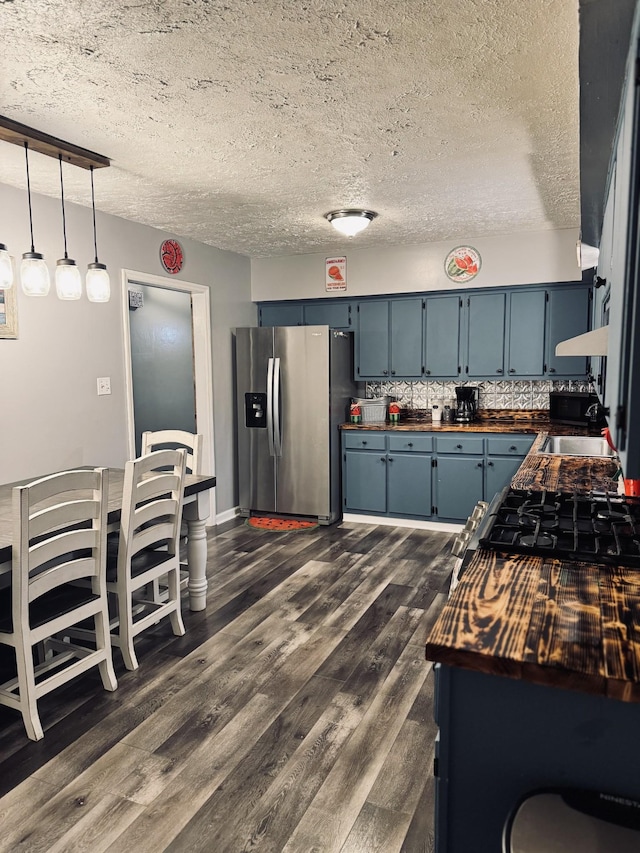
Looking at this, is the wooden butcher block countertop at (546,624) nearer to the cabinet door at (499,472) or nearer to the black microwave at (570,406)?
the cabinet door at (499,472)

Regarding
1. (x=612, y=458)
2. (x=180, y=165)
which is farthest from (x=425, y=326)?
(x=180, y=165)

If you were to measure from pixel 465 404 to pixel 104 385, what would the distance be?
3.07m

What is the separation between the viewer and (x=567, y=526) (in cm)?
197

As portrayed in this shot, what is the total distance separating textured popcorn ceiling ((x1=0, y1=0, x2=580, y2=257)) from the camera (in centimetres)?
177

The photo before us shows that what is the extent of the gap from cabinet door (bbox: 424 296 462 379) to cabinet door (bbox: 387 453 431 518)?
819 millimetres

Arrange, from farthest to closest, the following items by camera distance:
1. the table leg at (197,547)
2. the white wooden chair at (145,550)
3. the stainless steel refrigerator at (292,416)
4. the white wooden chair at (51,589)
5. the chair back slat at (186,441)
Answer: the stainless steel refrigerator at (292,416), the chair back slat at (186,441), the table leg at (197,547), the white wooden chair at (145,550), the white wooden chair at (51,589)

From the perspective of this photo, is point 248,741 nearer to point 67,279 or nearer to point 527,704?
point 527,704

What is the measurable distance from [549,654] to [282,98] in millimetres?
2133

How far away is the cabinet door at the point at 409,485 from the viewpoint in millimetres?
5078

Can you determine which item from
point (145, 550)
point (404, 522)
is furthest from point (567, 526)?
point (404, 522)

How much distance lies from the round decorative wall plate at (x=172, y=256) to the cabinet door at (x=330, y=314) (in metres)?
1.39

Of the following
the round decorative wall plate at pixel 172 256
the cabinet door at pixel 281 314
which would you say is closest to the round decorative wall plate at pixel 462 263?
the cabinet door at pixel 281 314

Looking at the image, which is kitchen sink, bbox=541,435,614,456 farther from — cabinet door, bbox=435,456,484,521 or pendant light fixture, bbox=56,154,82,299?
pendant light fixture, bbox=56,154,82,299

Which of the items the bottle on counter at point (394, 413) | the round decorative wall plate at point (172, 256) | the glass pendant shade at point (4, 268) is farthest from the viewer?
the bottle on counter at point (394, 413)
